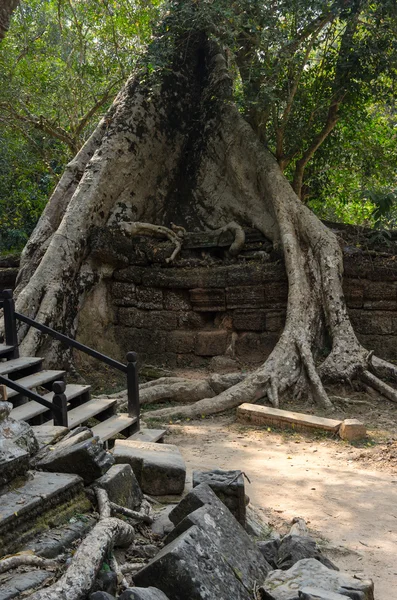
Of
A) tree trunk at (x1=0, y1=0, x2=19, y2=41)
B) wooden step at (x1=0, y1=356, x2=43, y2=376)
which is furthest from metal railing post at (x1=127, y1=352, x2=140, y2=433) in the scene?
tree trunk at (x1=0, y1=0, x2=19, y2=41)

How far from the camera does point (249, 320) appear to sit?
9.09 metres

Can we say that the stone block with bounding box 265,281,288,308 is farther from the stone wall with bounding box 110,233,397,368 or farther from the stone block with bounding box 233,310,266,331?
the stone block with bounding box 233,310,266,331

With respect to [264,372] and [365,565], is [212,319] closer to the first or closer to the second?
[264,372]

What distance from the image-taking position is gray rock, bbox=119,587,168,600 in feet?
7.72

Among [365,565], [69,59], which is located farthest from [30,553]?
[69,59]

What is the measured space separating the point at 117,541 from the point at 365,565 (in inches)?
60.8

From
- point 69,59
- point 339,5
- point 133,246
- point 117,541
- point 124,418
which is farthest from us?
point 69,59

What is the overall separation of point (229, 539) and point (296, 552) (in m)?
0.57

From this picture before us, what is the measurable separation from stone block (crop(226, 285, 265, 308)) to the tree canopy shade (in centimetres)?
67

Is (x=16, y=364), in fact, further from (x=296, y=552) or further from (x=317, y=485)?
(x=296, y=552)

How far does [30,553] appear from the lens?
271 cm

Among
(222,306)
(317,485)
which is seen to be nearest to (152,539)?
(317,485)

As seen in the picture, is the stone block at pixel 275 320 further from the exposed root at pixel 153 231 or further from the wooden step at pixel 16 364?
the wooden step at pixel 16 364

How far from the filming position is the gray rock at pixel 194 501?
319cm
